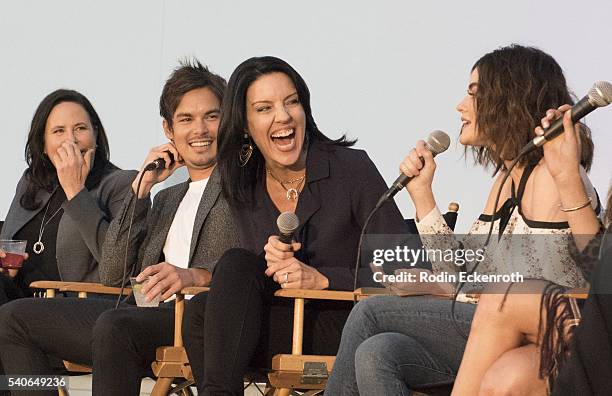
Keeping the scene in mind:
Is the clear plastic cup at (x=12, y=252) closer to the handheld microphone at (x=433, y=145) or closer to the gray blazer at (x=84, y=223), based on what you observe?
the gray blazer at (x=84, y=223)

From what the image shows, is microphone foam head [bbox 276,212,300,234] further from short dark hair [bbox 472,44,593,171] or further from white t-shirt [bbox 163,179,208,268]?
white t-shirt [bbox 163,179,208,268]

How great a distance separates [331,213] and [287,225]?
27cm

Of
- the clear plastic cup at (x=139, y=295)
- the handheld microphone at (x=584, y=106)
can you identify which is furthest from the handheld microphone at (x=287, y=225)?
the handheld microphone at (x=584, y=106)

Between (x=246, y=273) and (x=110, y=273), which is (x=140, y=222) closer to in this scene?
(x=110, y=273)

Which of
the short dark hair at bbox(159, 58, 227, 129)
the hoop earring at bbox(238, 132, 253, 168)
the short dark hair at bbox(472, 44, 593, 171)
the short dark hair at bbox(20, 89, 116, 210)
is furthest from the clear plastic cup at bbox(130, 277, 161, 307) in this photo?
the short dark hair at bbox(472, 44, 593, 171)

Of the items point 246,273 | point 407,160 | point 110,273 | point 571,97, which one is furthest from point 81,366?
point 571,97

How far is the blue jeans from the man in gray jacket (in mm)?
701

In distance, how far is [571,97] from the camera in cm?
248

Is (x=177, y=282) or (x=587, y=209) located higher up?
(x=587, y=209)

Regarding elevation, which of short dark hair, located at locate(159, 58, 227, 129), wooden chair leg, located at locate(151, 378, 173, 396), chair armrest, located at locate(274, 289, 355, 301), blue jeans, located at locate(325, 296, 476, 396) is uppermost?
short dark hair, located at locate(159, 58, 227, 129)

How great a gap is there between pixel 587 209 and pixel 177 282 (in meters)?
1.23

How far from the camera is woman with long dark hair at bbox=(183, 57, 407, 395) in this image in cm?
264

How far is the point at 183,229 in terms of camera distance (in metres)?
3.33

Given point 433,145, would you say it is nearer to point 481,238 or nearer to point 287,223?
point 481,238
